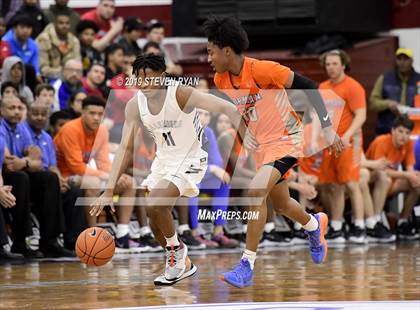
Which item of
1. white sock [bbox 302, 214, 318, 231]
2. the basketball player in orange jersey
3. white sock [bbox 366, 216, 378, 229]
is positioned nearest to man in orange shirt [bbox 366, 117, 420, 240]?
white sock [bbox 366, 216, 378, 229]

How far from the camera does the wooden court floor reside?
7.83m

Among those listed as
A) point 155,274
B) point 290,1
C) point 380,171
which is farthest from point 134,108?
point 290,1

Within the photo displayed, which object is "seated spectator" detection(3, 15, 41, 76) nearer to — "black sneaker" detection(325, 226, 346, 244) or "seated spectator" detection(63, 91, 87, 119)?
"seated spectator" detection(63, 91, 87, 119)

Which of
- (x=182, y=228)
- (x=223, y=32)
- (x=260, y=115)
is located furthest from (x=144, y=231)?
(x=223, y=32)

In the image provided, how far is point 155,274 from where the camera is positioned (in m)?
9.90

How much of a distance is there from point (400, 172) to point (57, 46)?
5.07 metres

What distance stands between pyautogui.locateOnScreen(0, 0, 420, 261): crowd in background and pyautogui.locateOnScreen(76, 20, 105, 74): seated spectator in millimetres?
16

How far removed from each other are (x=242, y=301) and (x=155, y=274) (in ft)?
7.76

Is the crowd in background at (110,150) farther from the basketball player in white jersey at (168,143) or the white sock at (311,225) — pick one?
the white sock at (311,225)

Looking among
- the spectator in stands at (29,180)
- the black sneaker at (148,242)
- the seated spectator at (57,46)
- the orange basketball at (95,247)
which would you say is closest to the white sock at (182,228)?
the black sneaker at (148,242)

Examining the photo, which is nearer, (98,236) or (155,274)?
(98,236)

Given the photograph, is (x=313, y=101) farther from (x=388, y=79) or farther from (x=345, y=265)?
(x=388, y=79)

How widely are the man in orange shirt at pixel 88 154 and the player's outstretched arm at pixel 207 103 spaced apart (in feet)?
12.0

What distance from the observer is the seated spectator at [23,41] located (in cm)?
1380
